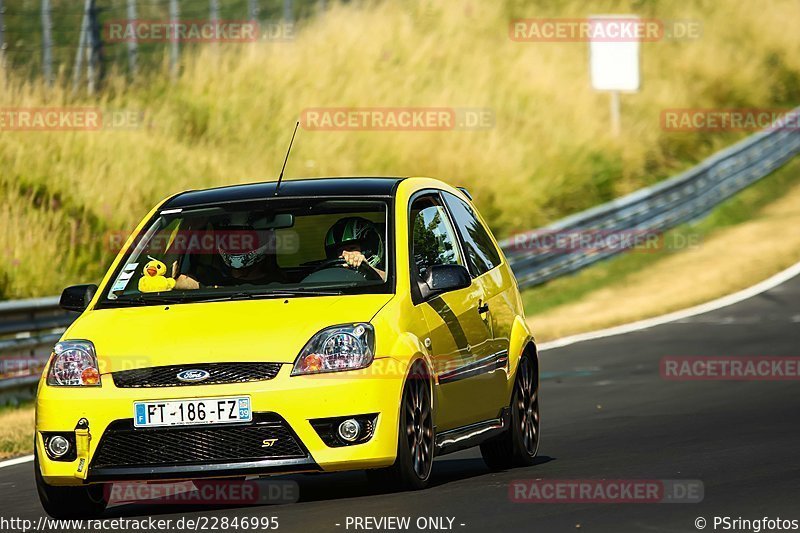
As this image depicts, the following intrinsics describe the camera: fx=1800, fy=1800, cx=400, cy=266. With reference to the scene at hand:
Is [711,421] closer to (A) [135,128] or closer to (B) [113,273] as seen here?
(B) [113,273]

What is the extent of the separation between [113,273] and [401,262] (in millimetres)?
1522

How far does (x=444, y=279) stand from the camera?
8977 mm

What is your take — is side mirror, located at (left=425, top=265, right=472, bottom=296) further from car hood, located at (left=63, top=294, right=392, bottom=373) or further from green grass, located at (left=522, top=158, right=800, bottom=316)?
green grass, located at (left=522, top=158, right=800, bottom=316)

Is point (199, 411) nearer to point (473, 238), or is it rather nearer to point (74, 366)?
point (74, 366)

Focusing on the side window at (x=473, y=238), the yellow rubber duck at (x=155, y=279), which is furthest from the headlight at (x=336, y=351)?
the side window at (x=473, y=238)

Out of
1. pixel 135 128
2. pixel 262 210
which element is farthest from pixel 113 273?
pixel 135 128

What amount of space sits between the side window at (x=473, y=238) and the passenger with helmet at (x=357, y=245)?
0.86 m

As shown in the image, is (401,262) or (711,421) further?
(711,421)

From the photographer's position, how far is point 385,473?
836cm

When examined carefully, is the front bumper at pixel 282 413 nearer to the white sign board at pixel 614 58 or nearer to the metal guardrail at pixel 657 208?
the metal guardrail at pixel 657 208

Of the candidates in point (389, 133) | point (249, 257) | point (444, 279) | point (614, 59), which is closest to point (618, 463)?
point (444, 279)

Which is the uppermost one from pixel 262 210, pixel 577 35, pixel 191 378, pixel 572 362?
pixel 577 35

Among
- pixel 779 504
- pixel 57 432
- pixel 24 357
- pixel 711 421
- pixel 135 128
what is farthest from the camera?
pixel 135 128

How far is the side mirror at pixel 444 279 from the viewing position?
29.4 feet
